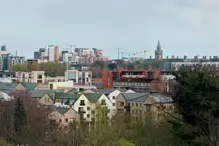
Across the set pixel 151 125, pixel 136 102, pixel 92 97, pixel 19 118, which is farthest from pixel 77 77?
pixel 151 125

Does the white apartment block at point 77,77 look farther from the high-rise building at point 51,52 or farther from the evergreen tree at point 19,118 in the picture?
the high-rise building at point 51,52

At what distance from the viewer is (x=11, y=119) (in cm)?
1380

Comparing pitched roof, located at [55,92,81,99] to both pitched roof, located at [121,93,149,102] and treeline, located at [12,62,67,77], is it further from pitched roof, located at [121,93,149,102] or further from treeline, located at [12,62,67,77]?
treeline, located at [12,62,67,77]

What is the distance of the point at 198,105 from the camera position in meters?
8.27

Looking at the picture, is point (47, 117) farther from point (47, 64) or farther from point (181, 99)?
point (47, 64)

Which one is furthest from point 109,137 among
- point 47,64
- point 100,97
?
point 47,64

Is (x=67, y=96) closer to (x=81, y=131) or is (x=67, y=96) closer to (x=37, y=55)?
(x=81, y=131)

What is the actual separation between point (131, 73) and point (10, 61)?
1437 inches

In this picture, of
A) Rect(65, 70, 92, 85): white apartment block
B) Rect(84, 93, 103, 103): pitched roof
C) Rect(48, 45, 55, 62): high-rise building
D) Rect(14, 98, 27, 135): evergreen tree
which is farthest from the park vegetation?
Rect(48, 45, 55, 62): high-rise building

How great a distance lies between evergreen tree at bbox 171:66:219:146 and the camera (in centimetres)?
810

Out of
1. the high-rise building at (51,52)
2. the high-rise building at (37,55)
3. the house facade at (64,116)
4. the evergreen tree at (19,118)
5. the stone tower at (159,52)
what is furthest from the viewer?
the high-rise building at (37,55)

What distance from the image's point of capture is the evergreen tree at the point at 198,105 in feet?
26.6

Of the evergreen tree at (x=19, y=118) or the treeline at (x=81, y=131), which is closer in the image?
the treeline at (x=81, y=131)

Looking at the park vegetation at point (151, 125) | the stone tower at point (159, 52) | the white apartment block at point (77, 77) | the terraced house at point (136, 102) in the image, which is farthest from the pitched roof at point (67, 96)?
the stone tower at point (159, 52)
